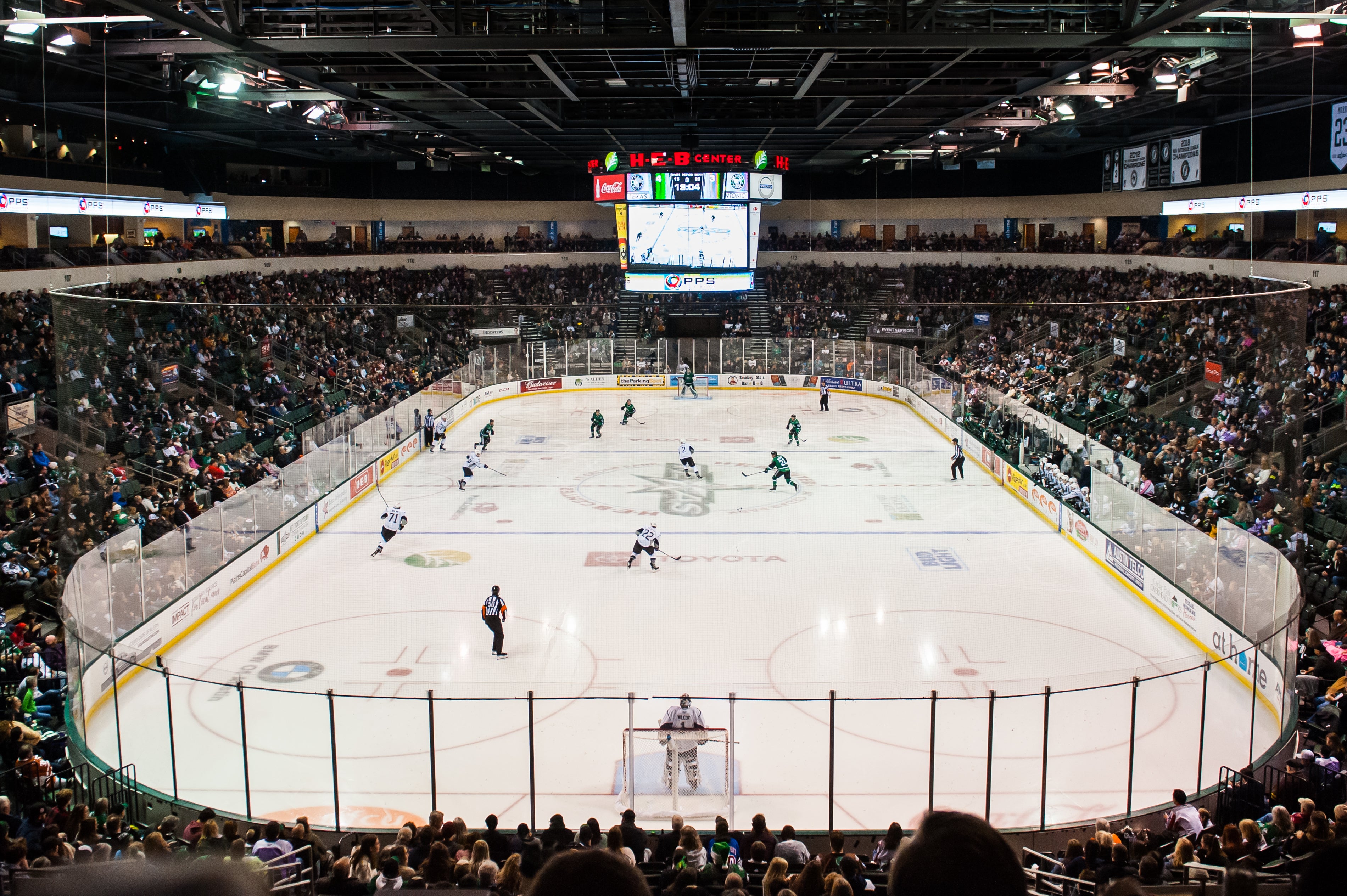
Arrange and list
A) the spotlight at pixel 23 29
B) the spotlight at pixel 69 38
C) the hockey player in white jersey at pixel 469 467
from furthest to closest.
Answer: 1. the hockey player in white jersey at pixel 469 467
2. the spotlight at pixel 69 38
3. the spotlight at pixel 23 29

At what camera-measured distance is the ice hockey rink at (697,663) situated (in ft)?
33.9

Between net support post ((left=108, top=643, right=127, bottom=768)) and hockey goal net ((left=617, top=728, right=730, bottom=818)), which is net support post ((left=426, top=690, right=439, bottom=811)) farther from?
net support post ((left=108, top=643, right=127, bottom=768))

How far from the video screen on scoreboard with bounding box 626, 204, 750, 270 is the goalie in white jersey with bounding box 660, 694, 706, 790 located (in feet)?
82.9

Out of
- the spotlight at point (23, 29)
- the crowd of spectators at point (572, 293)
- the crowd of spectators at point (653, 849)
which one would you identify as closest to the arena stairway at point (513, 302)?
the crowd of spectators at point (572, 293)

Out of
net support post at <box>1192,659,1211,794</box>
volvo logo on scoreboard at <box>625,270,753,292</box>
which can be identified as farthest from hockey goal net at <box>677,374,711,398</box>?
net support post at <box>1192,659,1211,794</box>

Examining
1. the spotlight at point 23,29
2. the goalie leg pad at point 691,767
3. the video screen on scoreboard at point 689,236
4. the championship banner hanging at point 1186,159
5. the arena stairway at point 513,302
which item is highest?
the championship banner hanging at point 1186,159

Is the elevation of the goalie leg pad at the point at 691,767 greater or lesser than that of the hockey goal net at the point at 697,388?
lesser

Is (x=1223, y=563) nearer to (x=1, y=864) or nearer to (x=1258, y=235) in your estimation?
(x=1, y=864)

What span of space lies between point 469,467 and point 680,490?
15.5ft

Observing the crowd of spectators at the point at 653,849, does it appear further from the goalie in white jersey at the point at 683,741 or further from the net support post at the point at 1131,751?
the goalie in white jersey at the point at 683,741

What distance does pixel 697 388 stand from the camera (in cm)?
3972

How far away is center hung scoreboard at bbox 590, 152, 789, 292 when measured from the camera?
106ft

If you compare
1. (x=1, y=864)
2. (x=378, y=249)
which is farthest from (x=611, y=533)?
(x=378, y=249)

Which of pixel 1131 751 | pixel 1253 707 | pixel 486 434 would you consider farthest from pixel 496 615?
pixel 486 434
